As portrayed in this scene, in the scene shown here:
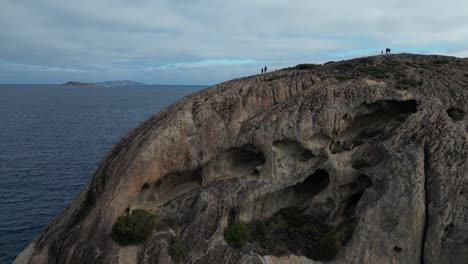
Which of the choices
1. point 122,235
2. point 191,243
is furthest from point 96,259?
point 191,243

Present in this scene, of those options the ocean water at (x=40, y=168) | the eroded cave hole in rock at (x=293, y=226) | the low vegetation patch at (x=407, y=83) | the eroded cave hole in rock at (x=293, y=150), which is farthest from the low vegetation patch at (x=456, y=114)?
the ocean water at (x=40, y=168)

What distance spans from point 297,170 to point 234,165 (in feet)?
20.9

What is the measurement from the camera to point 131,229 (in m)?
32.3

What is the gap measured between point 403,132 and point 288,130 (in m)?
10.2

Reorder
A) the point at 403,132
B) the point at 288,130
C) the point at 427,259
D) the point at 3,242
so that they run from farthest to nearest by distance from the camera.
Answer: the point at 3,242
the point at 288,130
the point at 403,132
the point at 427,259

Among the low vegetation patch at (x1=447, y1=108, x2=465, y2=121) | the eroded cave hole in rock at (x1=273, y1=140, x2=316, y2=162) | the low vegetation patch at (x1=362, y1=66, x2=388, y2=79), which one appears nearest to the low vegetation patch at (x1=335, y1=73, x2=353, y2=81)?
the low vegetation patch at (x1=362, y1=66, x2=388, y2=79)

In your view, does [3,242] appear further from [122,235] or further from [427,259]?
[427,259]

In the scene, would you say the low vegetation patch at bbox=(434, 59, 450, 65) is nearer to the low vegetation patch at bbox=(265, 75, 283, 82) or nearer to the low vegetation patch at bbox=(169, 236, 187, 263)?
the low vegetation patch at bbox=(265, 75, 283, 82)

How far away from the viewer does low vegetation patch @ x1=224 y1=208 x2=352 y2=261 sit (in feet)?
106

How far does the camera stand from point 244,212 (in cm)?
3528

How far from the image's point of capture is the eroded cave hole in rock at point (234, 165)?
37875 mm

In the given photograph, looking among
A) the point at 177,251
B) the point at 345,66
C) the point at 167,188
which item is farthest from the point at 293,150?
the point at 177,251

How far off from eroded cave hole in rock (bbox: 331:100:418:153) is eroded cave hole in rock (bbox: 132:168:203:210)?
14.2 m

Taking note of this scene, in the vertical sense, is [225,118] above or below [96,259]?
above
